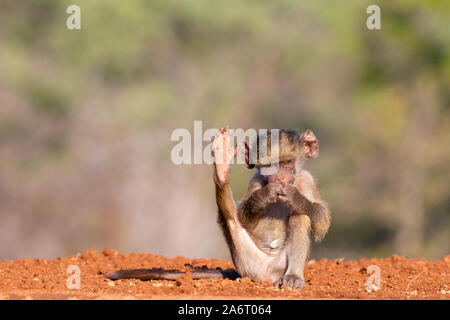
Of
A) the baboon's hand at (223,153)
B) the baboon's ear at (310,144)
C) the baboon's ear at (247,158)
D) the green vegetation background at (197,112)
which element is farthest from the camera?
the green vegetation background at (197,112)

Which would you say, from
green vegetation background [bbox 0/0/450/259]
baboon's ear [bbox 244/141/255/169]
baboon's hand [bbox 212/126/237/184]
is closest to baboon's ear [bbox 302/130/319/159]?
baboon's ear [bbox 244/141/255/169]

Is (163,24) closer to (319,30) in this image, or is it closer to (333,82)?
(319,30)

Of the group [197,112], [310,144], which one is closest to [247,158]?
[310,144]

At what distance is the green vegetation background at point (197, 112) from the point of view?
91.9ft

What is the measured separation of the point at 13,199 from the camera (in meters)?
30.4

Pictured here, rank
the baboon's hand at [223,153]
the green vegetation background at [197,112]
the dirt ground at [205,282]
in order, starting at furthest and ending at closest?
the green vegetation background at [197,112], the baboon's hand at [223,153], the dirt ground at [205,282]

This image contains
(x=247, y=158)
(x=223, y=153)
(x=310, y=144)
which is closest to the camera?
(x=223, y=153)

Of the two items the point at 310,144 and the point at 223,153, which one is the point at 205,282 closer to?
the point at 223,153

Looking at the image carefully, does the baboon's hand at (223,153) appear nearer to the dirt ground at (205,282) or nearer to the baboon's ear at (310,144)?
the dirt ground at (205,282)

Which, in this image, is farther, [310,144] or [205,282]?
[310,144]

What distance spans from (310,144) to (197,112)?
20438mm

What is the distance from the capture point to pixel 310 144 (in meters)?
8.27

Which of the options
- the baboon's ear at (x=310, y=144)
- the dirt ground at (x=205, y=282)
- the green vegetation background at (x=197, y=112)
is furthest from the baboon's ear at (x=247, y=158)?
the green vegetation background at (x=197, y=112)

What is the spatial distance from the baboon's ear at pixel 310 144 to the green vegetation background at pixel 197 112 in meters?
18.3
